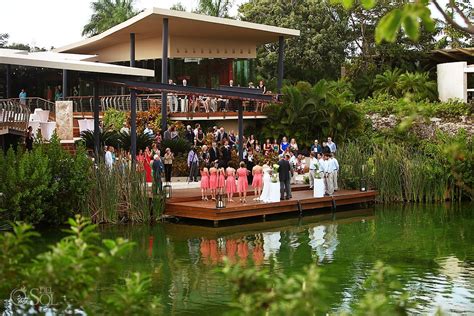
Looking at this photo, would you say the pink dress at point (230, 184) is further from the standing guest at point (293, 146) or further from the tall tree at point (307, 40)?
the tall tree at point (307, 40)

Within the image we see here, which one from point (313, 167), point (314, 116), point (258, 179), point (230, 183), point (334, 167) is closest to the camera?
point (230, 183)

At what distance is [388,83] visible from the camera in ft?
123

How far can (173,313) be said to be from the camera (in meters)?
11.3

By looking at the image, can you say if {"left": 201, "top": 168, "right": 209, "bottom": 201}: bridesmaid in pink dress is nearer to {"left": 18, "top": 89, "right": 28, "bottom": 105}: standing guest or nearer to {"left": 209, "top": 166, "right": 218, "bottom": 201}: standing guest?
{"left": 209, "top": 166, "right": 218, "bottom": 201}: standing guest

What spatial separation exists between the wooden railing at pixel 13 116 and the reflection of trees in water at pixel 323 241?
28.3 feet

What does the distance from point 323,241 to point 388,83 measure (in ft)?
67.9

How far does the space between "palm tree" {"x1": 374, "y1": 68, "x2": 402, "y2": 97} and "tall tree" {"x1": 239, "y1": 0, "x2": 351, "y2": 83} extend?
5.64 meters

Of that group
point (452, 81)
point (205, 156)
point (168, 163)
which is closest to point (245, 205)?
point (168, 163)

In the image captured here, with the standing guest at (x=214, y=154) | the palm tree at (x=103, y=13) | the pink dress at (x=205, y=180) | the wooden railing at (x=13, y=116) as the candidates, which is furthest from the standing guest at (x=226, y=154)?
the palm tree at (x=103, y=13)

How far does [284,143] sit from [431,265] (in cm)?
1361

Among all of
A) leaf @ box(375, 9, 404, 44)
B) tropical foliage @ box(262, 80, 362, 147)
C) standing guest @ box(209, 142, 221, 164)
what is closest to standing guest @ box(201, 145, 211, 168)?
standing guest @ box(209, 142, 221, 164)

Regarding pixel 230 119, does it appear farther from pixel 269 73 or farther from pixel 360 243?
pixel 360 243

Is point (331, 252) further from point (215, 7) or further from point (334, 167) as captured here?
point (215, 7)

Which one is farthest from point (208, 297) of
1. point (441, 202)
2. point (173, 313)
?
point (441, 202)
